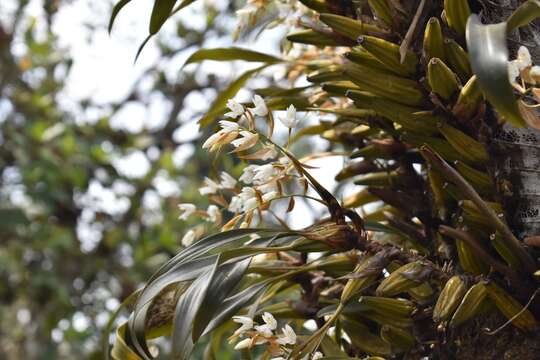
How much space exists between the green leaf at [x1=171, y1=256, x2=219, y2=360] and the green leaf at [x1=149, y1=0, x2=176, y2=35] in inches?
9.0

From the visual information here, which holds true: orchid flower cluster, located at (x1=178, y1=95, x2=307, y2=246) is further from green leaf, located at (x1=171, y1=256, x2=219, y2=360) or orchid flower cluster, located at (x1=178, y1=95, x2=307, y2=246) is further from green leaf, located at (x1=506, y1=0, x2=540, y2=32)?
green leaf, located at (x1=506, y1=0, x2=540, y2=32)

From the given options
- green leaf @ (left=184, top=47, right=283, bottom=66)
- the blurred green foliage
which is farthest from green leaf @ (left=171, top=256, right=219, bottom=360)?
the blurred green foliage

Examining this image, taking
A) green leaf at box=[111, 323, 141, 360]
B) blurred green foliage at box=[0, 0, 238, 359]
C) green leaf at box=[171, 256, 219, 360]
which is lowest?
blurred green foliage at box=[0, 0, 238, 359]

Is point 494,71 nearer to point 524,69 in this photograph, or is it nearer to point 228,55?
point 524,69

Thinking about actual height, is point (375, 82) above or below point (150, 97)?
above

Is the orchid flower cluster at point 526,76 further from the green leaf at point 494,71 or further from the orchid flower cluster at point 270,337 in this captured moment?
the orchid flower cluster at point 270,337

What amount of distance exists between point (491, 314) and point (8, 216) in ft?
7.44

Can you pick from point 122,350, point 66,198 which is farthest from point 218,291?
point 66,198

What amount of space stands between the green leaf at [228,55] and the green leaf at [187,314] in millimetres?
302

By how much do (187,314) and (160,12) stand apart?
10.9 inches

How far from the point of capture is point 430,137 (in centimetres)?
58

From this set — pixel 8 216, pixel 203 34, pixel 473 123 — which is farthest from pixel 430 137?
pixel 203 34

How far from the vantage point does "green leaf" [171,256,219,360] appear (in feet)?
1.56

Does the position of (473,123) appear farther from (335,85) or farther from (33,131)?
(33,131)
